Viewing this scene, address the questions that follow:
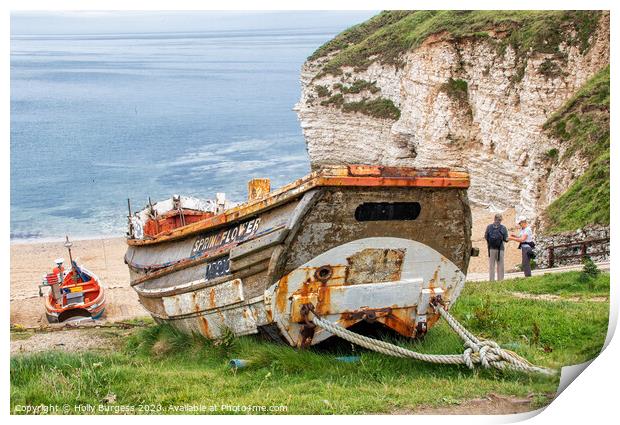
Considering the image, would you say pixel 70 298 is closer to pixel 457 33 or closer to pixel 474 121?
pixel 474 121

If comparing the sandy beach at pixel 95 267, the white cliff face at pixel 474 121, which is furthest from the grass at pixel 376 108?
the sandy beach at pixel 95 267

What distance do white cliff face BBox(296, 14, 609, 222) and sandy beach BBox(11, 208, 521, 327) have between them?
2.27 meters

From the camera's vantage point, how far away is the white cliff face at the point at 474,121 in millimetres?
27188

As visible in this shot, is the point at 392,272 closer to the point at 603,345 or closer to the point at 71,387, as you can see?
the point at 603,345

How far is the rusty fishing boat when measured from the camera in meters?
7.51

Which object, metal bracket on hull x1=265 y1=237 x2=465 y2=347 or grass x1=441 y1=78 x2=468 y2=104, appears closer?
metal bracket on hull x1=265 y1=237 x2=465 y2=347

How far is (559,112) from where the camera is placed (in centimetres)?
2544

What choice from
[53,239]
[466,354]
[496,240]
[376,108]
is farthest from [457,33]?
[466,354]

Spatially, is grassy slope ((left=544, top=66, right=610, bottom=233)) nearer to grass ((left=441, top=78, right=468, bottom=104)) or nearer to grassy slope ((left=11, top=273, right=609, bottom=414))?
grassy slope ((left=11, top=273, right=609, bottom=414))

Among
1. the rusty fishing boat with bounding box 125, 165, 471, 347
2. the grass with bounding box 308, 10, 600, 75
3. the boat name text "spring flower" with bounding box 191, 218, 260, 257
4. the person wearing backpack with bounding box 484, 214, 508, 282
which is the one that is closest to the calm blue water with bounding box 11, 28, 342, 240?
the boat name text "spring flower" with bounding box 191, 218, 260, 257

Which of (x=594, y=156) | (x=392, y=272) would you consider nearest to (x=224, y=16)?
(x=392, y=272)

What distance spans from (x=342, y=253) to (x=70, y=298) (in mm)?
13039

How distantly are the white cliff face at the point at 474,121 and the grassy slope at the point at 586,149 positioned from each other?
0.59 m

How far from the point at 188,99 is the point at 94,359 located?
43.0 meters
